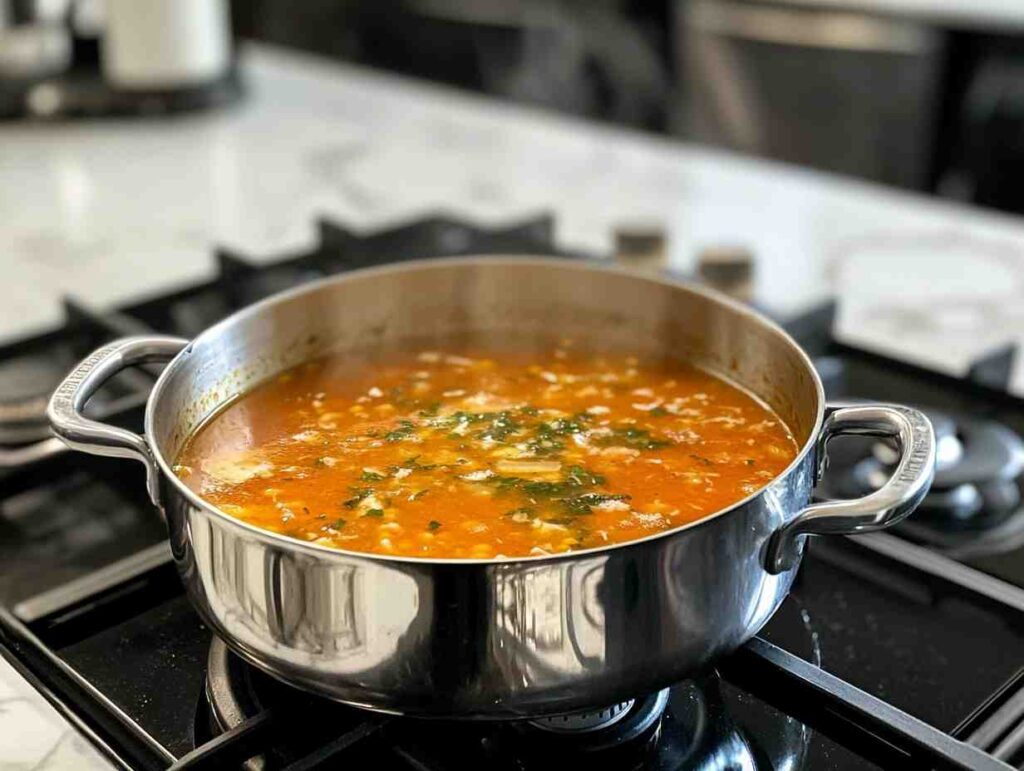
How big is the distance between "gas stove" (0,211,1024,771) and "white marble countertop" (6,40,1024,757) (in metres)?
Result: 0.25

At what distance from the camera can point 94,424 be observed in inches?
28.3

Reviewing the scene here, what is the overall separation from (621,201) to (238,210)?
0.50 m

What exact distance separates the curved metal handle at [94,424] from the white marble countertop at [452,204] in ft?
1.84

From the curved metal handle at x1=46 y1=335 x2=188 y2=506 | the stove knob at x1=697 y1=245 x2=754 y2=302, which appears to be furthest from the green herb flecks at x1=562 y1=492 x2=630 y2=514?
the stove knob at x1=697 y1=245 x2=754 y2=302

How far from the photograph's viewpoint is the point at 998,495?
3.26 ft

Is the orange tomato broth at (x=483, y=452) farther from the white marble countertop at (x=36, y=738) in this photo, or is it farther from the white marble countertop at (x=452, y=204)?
the white marble countertop at (x=452, y=204)

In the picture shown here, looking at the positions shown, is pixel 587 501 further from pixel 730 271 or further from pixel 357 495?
pixel 730 271

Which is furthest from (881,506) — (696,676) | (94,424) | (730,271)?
(730,271)

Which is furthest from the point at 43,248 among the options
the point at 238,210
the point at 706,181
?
the point at 706,181

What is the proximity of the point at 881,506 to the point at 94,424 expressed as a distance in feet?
1.40

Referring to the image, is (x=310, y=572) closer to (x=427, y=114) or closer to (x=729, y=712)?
(x=729, y=712)

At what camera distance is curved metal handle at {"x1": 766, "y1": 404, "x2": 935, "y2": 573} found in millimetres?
644

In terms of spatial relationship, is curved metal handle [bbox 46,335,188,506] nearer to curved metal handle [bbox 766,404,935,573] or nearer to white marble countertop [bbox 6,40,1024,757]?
curved metal handle [bbox 766,404,935,573]

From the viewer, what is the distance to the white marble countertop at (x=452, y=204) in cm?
140
